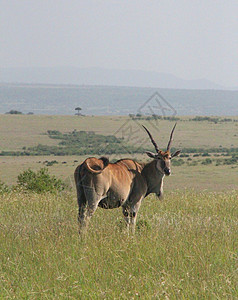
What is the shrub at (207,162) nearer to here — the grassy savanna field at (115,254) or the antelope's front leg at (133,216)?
the grassy savanna field at (115,254)

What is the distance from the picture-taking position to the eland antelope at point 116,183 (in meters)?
8.27

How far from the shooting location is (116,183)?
8555 millimetres

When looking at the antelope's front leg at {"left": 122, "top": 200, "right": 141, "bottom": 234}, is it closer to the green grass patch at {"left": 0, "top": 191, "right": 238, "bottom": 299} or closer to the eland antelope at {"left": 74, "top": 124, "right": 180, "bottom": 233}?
the eland antelope at {"left": 74, "top": 124, "right": 180, "bottom": 233}

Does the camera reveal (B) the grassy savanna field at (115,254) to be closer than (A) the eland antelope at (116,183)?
Yes

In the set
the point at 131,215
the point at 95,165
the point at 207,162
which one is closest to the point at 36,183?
the point at 131,215

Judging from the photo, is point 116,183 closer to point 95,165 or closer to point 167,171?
point 95,165

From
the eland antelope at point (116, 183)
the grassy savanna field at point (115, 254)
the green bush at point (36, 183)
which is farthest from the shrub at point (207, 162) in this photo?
the eland antelope at point (116, 183)

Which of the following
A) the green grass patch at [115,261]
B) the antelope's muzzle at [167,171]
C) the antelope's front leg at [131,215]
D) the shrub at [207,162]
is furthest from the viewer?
the shrub at [207,162]

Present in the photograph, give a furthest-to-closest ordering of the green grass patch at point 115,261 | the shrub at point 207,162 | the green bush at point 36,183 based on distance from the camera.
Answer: the shrub at point 207,162, the green bush at point 36,183, the green grass patch at point 115,261

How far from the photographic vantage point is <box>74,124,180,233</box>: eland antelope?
27.1 feet

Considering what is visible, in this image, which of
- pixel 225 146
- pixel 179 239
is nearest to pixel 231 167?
pixel 225 146

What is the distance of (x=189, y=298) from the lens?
16.6 ft

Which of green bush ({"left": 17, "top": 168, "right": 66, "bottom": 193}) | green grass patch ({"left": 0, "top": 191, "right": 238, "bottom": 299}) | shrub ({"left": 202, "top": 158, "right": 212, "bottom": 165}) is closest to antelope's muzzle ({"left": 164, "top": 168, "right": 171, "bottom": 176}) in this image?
green grass patch ({"left": 0, "top": 191, "right": 238, "bottom": 299})

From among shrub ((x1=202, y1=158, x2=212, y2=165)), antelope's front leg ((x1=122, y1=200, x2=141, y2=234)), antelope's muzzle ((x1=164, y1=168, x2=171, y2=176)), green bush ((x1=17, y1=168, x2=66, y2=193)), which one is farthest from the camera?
shrub ((x1=202, y1=158, x2=212, y2=165))
